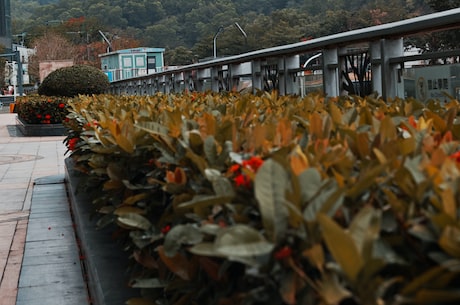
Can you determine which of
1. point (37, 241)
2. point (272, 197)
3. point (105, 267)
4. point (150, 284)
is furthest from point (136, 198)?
point (37, 241)

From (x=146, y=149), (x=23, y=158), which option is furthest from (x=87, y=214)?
(x=23, y=158)

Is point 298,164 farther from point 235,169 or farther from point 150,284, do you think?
point 150,284

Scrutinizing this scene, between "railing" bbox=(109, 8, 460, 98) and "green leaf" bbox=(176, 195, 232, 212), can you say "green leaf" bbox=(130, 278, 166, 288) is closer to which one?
"green leaf" bbox=(176, 195, 232, 212)

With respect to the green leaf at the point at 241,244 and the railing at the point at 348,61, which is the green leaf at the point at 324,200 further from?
the railing at the point at 348,61

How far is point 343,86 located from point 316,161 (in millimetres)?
5857

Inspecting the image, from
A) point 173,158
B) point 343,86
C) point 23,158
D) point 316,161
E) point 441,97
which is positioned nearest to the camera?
point 316,161

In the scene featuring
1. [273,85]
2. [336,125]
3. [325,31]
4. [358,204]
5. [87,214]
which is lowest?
[87,214]

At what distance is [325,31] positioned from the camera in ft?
176

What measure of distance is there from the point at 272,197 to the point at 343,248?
35 cm

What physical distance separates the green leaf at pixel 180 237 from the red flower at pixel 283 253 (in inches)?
15.8

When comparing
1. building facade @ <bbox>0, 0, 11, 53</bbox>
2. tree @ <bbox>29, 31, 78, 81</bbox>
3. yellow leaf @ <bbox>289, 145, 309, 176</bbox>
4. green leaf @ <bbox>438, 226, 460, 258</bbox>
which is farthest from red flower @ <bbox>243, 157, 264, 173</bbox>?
building facade @ <bbox>0, 0, 11, 53</bbox>

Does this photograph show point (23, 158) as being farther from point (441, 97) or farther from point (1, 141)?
point (441, 97)

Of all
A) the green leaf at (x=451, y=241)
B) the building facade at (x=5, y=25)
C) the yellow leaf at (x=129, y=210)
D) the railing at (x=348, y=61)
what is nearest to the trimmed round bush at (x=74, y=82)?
the railing at (x=348, y=61)

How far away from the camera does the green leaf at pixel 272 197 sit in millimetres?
1646
